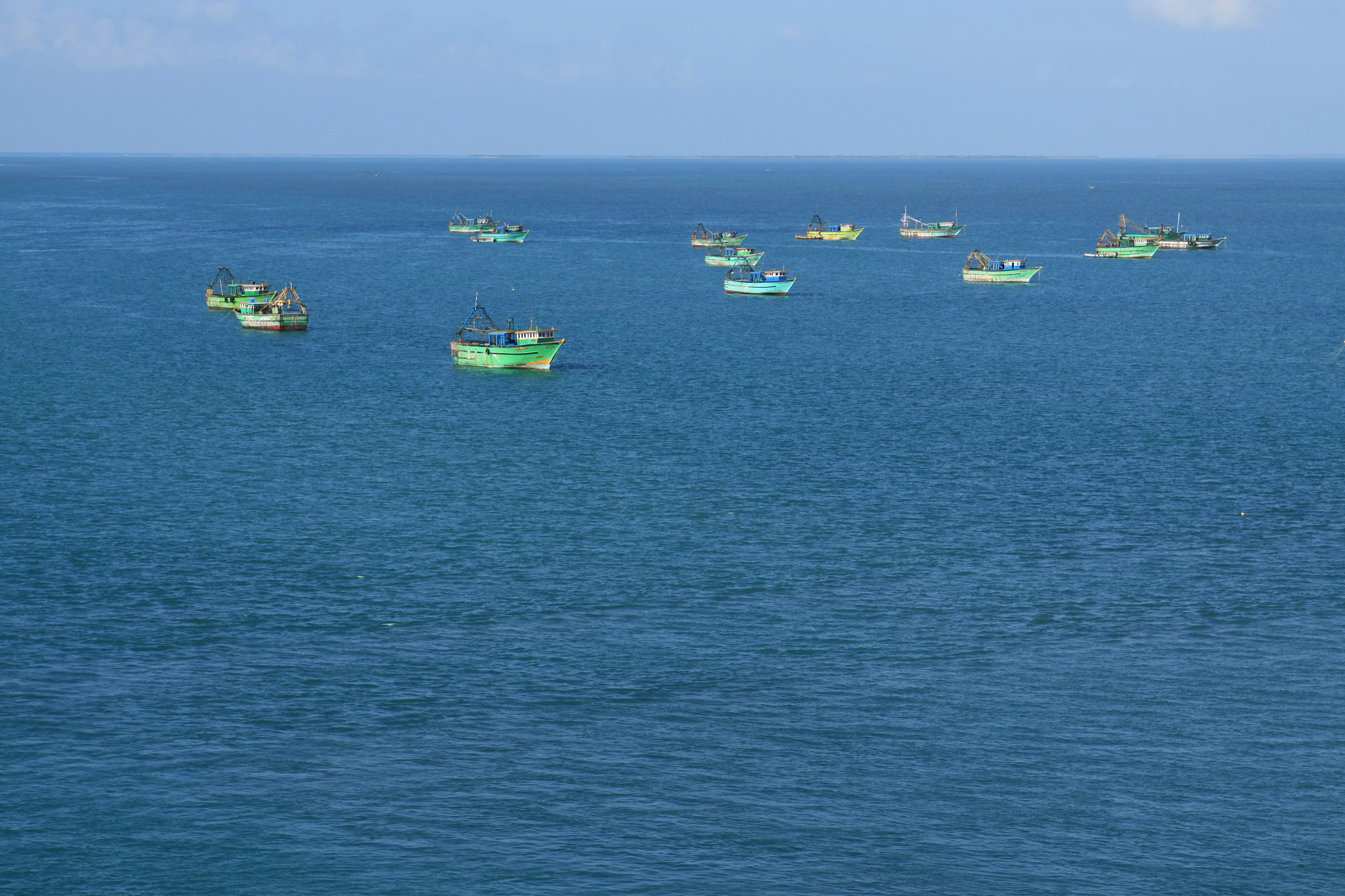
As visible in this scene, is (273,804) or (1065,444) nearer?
(273,804)

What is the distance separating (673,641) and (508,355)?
8107 centimetres

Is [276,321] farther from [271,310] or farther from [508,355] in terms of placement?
[508,355]

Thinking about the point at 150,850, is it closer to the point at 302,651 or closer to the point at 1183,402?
the point at 302,651

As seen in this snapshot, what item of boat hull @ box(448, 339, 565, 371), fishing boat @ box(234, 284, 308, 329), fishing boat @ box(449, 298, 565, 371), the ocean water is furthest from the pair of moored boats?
the ocean water

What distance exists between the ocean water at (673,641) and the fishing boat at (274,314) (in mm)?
37901

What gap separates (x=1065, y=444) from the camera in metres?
113

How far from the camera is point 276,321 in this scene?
174 m

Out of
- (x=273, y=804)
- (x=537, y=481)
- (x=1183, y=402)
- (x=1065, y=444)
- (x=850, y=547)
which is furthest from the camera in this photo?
(x=1183, y=402)

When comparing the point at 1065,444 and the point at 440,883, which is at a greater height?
the point at 1065,444

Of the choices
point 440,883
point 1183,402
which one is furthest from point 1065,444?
point 440,883

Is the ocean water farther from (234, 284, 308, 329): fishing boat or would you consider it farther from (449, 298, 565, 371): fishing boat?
(234, 284, 308, 329): fishing boat

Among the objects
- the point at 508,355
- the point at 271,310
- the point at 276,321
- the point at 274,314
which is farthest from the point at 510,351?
the point at 271,310

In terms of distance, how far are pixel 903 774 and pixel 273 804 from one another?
2530 cm

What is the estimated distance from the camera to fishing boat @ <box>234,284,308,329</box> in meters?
174
